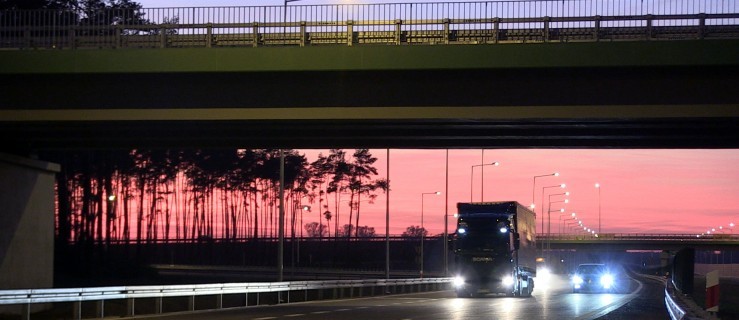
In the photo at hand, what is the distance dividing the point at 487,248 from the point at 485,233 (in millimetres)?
659

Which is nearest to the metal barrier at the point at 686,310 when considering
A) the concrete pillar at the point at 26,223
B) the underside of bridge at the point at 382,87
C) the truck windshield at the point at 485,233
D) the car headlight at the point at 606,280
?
the underside of bridge at the point at 382,87

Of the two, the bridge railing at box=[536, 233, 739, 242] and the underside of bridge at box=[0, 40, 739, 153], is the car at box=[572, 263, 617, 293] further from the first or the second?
the bridge railing at box=[536, 233, 739, 242]

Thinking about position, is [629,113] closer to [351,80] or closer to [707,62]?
[707,62]

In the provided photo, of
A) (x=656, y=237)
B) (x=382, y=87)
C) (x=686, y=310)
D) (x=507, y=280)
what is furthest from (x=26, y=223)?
(x=656, y=237)

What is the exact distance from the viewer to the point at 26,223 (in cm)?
3781

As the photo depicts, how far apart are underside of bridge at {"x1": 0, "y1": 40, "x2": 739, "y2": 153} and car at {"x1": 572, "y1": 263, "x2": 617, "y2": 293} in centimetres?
2776

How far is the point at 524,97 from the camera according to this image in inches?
1218

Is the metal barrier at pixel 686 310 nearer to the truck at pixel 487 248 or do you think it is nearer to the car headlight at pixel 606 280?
the truck at pixel 487 248

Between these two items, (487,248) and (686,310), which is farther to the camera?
(487,248)

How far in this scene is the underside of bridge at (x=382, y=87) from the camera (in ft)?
98.3

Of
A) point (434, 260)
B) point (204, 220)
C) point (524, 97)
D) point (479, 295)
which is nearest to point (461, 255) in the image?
point (479, 295)

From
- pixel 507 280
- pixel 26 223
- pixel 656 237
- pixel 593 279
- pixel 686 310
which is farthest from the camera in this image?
pixel 656 237

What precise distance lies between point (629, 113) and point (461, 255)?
18971 millimetres

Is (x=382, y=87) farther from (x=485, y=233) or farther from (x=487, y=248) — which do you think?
(x=487, y=248)
